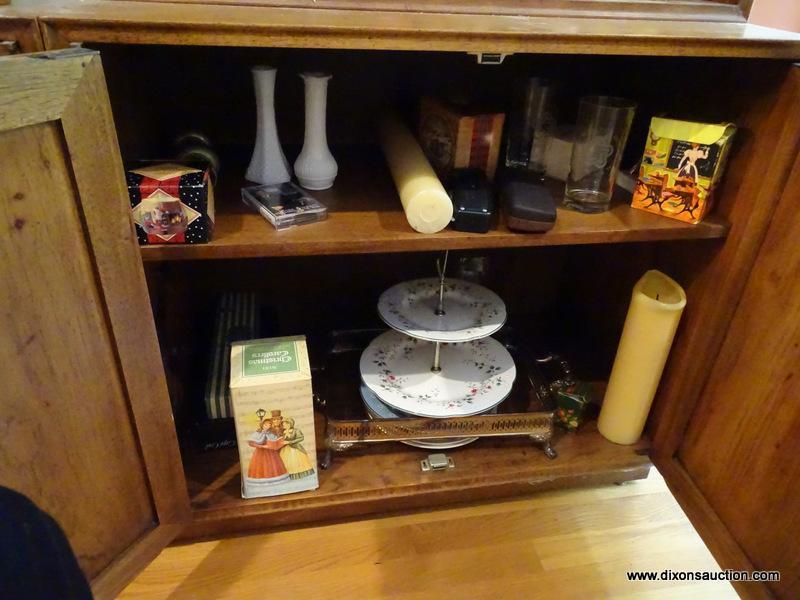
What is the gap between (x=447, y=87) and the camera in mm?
1099

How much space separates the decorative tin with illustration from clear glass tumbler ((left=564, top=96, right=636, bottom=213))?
42 millimetres

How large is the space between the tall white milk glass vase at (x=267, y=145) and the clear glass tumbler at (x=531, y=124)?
15.3 inches

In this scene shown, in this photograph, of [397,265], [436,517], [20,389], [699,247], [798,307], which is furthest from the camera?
[397,265]

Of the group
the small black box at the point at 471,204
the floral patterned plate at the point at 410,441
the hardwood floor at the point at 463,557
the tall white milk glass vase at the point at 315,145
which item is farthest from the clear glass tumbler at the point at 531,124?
the hardwood floor at the point at 463,557

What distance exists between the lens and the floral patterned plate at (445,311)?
38.8 inches

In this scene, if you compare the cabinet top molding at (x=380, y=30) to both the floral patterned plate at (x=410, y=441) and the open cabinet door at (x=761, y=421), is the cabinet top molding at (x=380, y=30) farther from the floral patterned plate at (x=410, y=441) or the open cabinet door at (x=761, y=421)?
the floral patterned plate at (x=410, y=441)

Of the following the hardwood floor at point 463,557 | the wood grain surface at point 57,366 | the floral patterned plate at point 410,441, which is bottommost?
the hardwood floor at point 463,557

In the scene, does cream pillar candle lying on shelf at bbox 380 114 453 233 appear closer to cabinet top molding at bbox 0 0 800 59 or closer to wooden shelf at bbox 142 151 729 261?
wooden shelf at bbox 142 151 729 261

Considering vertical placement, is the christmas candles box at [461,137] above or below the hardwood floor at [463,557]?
above

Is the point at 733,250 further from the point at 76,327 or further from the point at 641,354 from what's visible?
the point at 76,327

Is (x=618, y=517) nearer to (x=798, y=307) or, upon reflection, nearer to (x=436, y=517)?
(x=436, y=517)

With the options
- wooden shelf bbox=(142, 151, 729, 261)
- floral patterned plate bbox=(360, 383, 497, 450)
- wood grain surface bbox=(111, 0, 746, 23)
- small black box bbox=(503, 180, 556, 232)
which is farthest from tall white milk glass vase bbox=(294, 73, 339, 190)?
floral patterned plate bbox=(360, 383, 497, 450)

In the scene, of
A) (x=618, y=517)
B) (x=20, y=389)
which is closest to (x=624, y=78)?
(x=618, y=517)

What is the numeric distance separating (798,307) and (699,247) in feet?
0.62
